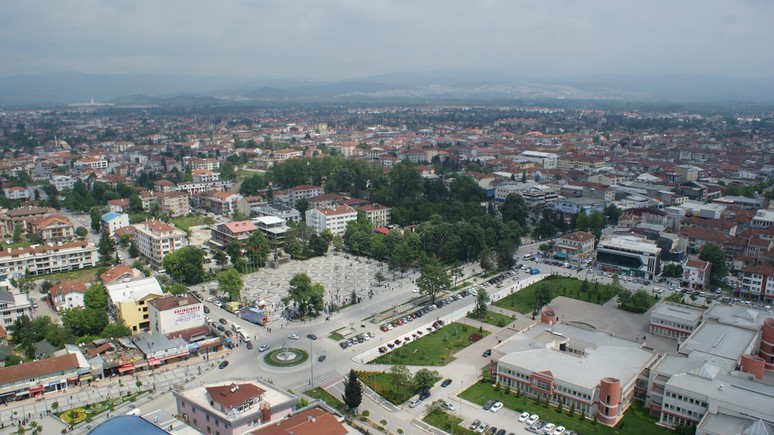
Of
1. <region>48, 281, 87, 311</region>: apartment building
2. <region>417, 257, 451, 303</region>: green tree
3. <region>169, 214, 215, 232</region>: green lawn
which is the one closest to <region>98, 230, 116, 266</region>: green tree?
<region>48, 281, 87, 311</region>: apartment building

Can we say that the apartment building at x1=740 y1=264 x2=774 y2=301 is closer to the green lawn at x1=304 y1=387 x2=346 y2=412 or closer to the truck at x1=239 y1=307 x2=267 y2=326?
the green lawn at x1=304 y1=387 x2=346 y2=412

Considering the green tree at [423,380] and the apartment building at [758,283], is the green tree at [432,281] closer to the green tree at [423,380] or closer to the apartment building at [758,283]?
the green tree at [423,380]

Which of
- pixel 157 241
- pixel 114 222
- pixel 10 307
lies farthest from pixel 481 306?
pixel 114 222

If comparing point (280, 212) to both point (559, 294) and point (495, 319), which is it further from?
point (559, 294)

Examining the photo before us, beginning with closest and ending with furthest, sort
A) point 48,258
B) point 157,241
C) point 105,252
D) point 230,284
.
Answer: point 230,284 → point 48,258 → point 157,241 → point 105,252

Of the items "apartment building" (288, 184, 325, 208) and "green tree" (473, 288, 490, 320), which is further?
"apartment building" (288, 184, 325, 208)

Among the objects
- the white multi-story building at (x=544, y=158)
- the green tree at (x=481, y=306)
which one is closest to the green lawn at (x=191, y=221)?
the green tree at (x=481, y=306)
